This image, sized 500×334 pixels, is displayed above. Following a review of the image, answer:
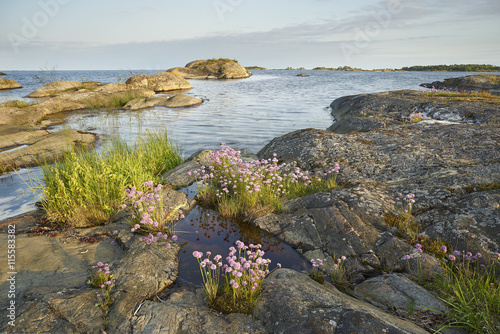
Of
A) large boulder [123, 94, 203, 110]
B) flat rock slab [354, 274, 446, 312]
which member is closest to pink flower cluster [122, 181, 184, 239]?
flat rock slab [354, 274, 446, 312]

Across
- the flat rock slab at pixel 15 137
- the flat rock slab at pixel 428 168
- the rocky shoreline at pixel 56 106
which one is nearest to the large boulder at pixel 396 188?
the flat rock slab at pixel 428 168

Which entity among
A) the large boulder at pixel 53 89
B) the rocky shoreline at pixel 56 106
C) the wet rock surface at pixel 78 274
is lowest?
the wet rock surface at pixel 78 274

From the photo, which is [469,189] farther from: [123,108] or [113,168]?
[123,108]

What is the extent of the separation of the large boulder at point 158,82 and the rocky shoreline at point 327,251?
34.8 metres

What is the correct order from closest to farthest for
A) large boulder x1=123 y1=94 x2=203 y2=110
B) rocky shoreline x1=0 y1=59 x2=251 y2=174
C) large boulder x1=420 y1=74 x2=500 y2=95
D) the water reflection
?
the water reflection → rocky shoreline x1=0 y1=59 x2=251 y2=174 → large boulder x1=123 y1=94 x2=203 y2=110 → large boulder x1=420 y1=74 x2=500 y2=95

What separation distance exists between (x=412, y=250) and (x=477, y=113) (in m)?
9.41

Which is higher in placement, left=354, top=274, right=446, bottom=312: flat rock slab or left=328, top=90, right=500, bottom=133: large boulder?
left=328, top=90, right=500, bottom=133: large boulder

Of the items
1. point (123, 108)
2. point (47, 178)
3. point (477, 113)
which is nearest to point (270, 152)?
point (47, 178)

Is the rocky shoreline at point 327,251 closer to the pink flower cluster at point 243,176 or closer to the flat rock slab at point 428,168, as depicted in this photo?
the flat rock slab at point 428,168

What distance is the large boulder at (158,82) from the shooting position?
37.6 m

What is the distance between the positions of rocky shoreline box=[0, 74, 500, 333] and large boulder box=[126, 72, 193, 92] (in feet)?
114

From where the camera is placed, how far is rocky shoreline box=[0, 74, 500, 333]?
2918 mm

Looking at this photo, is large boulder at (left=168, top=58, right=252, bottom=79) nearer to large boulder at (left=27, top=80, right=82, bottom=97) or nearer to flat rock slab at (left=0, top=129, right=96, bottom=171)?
large boulder at (left=27, top=80, right=82, bottom=97)

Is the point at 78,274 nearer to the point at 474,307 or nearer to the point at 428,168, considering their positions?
the point at 474,307
